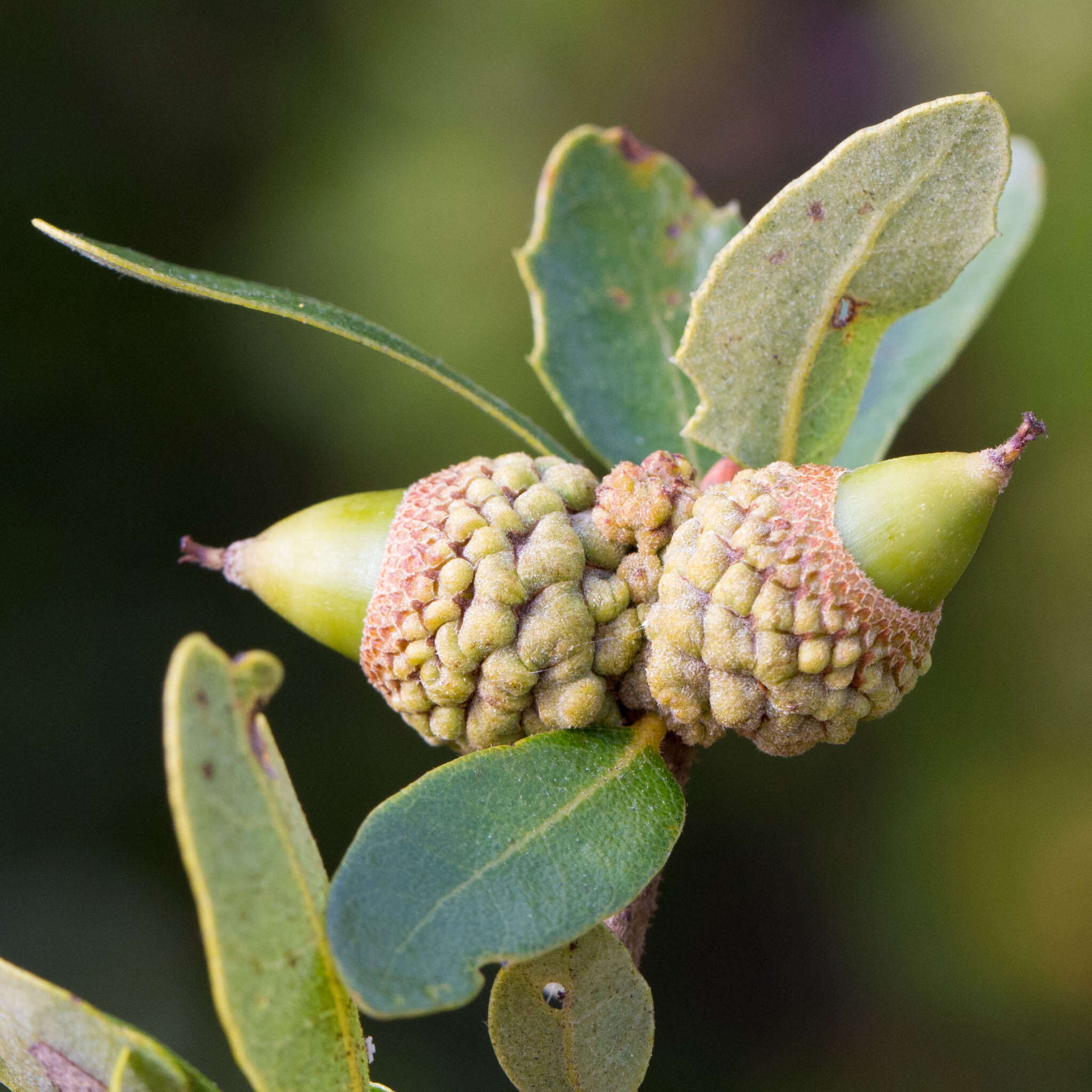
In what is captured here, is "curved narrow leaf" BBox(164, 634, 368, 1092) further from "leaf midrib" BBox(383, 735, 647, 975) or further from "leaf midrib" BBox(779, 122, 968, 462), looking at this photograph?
"leaf midrib" BBox(779, 122, 968, 462)

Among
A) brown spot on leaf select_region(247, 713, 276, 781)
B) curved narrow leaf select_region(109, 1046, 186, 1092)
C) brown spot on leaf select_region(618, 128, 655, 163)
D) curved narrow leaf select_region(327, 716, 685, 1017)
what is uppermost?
brown spot on leaf select_region(618, 128, 655, 163)

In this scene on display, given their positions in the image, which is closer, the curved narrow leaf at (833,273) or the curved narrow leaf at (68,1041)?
the curved narrow leaf at (68,1041)

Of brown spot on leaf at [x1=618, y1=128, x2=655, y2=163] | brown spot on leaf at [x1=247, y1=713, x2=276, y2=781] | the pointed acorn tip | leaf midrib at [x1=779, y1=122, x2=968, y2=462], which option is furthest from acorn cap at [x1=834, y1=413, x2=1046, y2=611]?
brown spot on leaf at [x1=618, y1=128, x2=655, y2=163]

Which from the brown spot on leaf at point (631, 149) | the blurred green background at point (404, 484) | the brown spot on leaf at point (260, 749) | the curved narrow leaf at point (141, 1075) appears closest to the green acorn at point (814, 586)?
the brown spot on leaf at point (260, 749)

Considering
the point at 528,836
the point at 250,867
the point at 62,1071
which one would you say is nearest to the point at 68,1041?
the point at 62,1071

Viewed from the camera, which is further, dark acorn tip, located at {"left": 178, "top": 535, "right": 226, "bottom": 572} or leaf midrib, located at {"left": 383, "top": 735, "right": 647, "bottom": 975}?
dark acorn tip, located at {"left": 178, "top": 535, "right": 226, "bottom": 572}

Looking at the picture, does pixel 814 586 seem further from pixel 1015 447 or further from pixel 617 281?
pixel 617 281

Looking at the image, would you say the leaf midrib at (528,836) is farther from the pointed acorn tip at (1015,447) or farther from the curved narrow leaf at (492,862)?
the pointed acorn tip at (1015,447)
